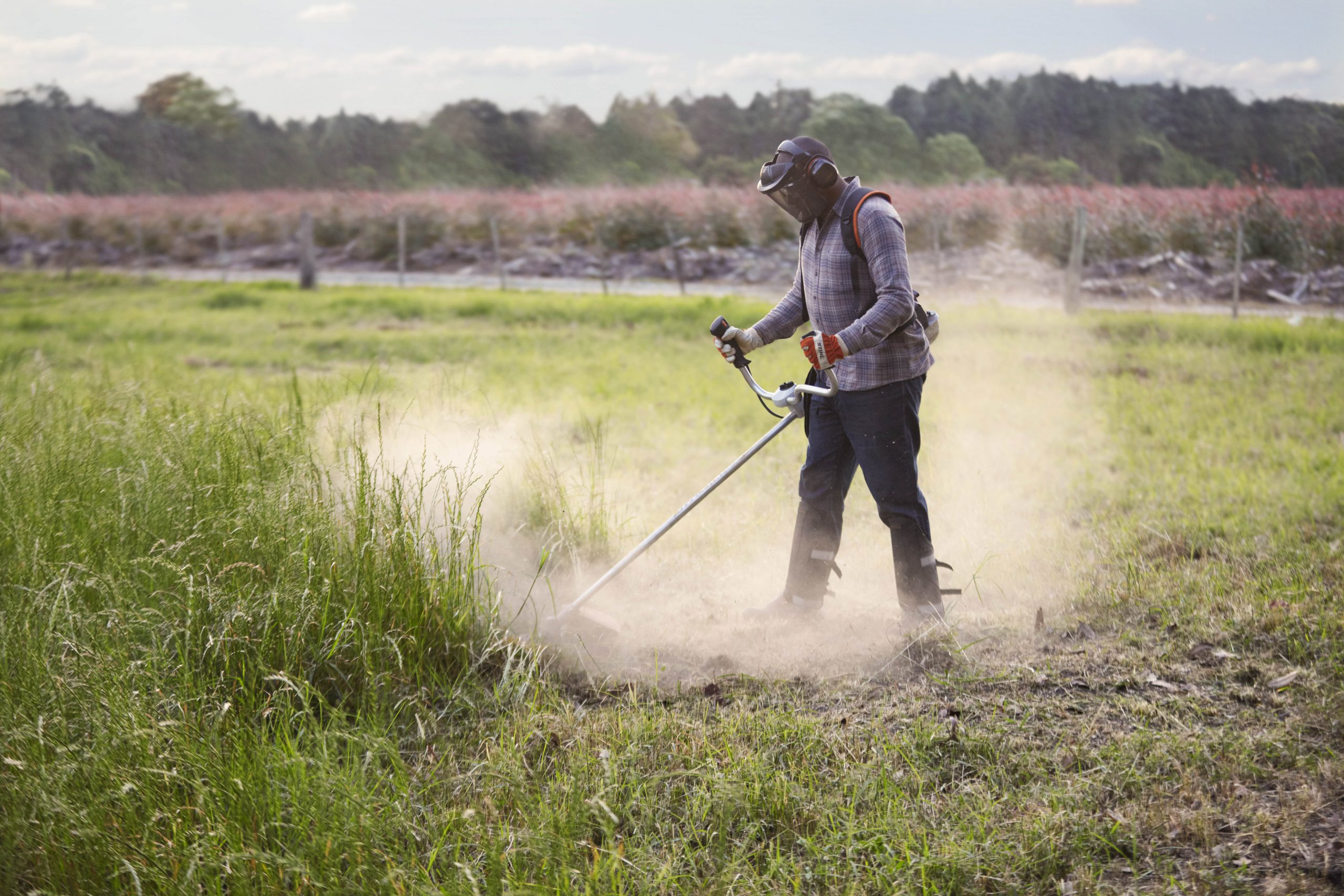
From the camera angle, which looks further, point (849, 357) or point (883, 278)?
point (849, 357)

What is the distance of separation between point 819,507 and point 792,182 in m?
1.38

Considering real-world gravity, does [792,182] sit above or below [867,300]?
above

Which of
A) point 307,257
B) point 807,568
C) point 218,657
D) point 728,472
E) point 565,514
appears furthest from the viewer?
point 307,257

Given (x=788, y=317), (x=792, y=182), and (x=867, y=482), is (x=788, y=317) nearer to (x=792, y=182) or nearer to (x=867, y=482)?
(x=792, y=182)

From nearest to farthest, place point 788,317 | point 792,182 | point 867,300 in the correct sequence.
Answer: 1. point 792,182
2. point 867,300
3. point 788,317

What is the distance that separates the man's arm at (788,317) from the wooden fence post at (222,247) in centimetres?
2415

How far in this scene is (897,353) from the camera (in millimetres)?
3826

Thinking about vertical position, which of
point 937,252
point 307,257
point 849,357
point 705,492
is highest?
point 307,257

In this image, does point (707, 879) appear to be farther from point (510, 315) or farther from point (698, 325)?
point (510, 315)

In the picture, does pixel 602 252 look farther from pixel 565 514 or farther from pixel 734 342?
pixel 734 342

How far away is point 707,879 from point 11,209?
117ft

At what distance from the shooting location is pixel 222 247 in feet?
90.4

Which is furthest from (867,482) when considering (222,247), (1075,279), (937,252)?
(222,247)

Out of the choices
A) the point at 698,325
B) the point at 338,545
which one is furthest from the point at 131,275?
the point at 338,545
